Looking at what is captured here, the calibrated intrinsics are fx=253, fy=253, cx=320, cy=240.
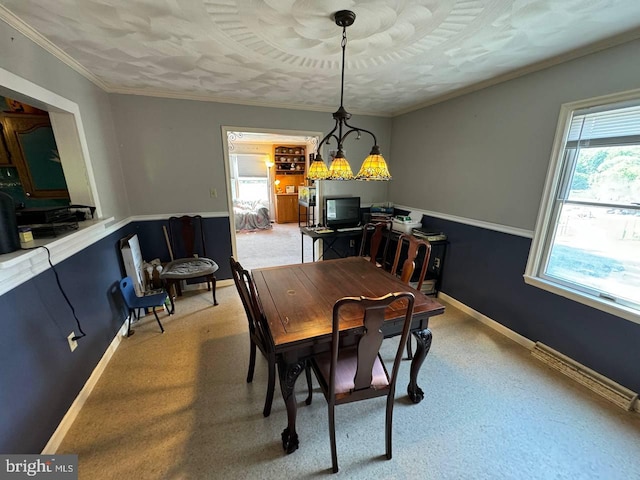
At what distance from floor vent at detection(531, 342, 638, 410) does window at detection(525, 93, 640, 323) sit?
1.65 ft

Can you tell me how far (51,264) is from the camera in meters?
1.54

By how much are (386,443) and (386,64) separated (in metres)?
2.70

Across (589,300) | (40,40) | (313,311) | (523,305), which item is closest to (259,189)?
(40,40)

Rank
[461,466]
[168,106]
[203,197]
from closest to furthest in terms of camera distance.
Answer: [461,466] < [168,106] < [203,197]

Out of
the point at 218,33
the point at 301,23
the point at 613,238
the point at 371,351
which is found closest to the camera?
the point at 371,351

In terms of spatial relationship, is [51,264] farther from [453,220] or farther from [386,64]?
[453,220]

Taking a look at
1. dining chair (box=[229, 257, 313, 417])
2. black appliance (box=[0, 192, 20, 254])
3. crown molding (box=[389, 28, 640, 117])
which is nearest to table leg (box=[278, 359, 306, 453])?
dining chair (box=[229, 257, 313, 417])

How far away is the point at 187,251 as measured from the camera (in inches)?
130

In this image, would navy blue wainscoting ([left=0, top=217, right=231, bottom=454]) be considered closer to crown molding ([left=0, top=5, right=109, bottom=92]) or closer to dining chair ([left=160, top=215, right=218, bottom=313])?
dining chair ([left=160, top=215, right=218, bottom=313])

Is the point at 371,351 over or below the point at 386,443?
over

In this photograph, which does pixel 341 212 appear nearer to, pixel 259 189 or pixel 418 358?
pixel 418 358

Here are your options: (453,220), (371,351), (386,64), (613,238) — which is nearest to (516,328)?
(613,238)

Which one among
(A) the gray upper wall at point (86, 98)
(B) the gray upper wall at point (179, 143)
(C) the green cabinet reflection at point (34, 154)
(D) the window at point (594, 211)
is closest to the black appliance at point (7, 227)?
(A) the gray upper wall at point (86, 98)

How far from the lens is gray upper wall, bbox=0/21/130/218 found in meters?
1.48
